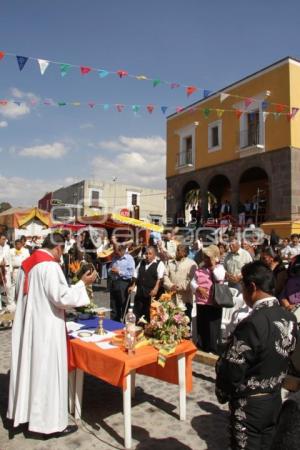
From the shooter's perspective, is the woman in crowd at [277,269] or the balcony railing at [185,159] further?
the balcony railing at [185,159]

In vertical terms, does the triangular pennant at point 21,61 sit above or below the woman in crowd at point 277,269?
above

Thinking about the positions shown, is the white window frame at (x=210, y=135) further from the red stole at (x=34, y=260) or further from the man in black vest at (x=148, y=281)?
the red stole at (x=34, y=260)

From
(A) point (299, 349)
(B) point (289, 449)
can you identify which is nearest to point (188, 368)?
(A) point (299, 349)

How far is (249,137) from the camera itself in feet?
69.3

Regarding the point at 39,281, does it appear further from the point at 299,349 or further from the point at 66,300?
the point at 299,349

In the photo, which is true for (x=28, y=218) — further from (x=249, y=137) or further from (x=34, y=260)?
(x=34, y=260)

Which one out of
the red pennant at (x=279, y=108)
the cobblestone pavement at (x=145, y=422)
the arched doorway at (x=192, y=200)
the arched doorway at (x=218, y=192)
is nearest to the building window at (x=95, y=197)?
the arched doorway at (x=192, y=200)

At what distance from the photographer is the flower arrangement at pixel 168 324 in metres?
3.96

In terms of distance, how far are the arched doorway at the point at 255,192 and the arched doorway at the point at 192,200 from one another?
8.90 feet

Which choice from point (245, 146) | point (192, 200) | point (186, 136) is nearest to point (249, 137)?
point (245, 146)

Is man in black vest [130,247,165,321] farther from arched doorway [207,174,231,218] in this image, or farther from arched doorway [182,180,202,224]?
arched doorway [207,174,231,218]

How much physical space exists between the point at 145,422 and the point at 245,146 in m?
18.8

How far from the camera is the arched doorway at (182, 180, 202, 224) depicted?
2352 centimetres

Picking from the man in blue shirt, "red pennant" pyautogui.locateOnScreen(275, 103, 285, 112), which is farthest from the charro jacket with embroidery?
"red pennant" pyautogui.locateOnScreen(275, 103, 285, 112)
